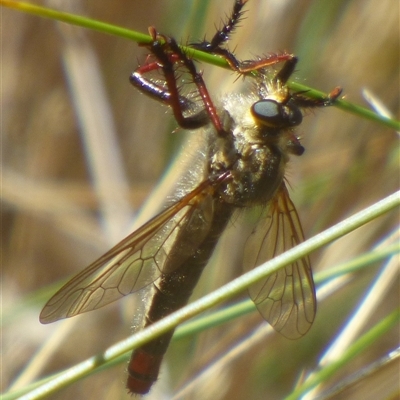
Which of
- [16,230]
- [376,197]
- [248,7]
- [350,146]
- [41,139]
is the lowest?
[376,197]

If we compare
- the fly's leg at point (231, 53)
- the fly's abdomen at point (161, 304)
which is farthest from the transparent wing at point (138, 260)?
the fly's leg at point (231, 53)

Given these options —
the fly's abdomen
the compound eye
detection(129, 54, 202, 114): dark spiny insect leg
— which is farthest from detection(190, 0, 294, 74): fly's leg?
the fly's abdomen

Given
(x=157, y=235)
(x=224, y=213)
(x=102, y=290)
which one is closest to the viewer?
(x=102, y=290)

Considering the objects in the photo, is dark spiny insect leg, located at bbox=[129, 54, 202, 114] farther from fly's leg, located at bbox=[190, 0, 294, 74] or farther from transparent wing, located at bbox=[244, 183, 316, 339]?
transparent wing, located at bbox=[244, 183, 316, 339]

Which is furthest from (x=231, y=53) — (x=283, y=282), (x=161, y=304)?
(x=161, y=304)

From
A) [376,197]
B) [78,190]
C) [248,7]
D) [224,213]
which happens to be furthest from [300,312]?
[78,190]

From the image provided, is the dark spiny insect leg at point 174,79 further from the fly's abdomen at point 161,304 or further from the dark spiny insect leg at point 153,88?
the fly's abdomen at point 161,304

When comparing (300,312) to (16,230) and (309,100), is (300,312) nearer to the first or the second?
(309,100)

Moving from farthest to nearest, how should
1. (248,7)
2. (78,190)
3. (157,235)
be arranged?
1. (78,190)
2. (248,7)
3. (157,235)
